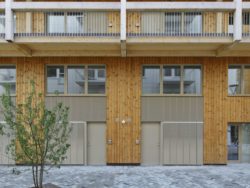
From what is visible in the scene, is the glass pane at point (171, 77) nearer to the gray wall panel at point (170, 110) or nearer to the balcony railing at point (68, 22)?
the gray wall panel at point (170, 110)

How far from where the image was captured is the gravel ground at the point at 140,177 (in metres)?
9.34

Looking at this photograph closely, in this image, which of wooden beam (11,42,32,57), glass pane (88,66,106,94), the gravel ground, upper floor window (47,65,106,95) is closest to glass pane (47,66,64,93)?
upper floor window (47,65,106,95)

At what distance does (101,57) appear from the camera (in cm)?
1248

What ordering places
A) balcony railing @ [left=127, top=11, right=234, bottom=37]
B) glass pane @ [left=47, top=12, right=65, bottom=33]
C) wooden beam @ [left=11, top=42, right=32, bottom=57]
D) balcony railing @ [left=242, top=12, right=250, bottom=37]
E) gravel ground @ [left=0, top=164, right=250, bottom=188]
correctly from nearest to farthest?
1. gravel ground @ [left=0, top=164, right=250, bottom=188]
2. wooden beam @ [left=11, top=42, right=32, bottom=57]
3. balcony railing @ [left=242, top=12, right=250, bottom=37]
4. balcony railing @ [left=127, top=11, right=234, bottom=37]
5. glass pane @ [left=47, top=12, right=65, bottom=33]

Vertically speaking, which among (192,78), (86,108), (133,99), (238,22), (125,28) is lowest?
(86,108)

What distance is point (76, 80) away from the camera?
12.7 meters

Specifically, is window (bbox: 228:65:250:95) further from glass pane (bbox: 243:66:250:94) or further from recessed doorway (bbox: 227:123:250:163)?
recessed doorway (bbox: 227:123:250:163)

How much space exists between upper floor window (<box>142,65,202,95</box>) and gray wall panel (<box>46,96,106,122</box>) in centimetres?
234

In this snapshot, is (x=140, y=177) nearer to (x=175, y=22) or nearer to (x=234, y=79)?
(x=234, y=79)

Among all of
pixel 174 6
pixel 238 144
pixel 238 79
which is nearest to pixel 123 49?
pixel 174 6

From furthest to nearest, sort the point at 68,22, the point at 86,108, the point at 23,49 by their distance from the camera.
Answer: the point at 86,108 < the point at 68,22 < the point at 23,49

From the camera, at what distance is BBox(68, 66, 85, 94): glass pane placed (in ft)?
41.6

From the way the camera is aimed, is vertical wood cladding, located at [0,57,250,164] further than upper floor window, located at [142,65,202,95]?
No

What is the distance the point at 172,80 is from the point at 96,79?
3899mm
